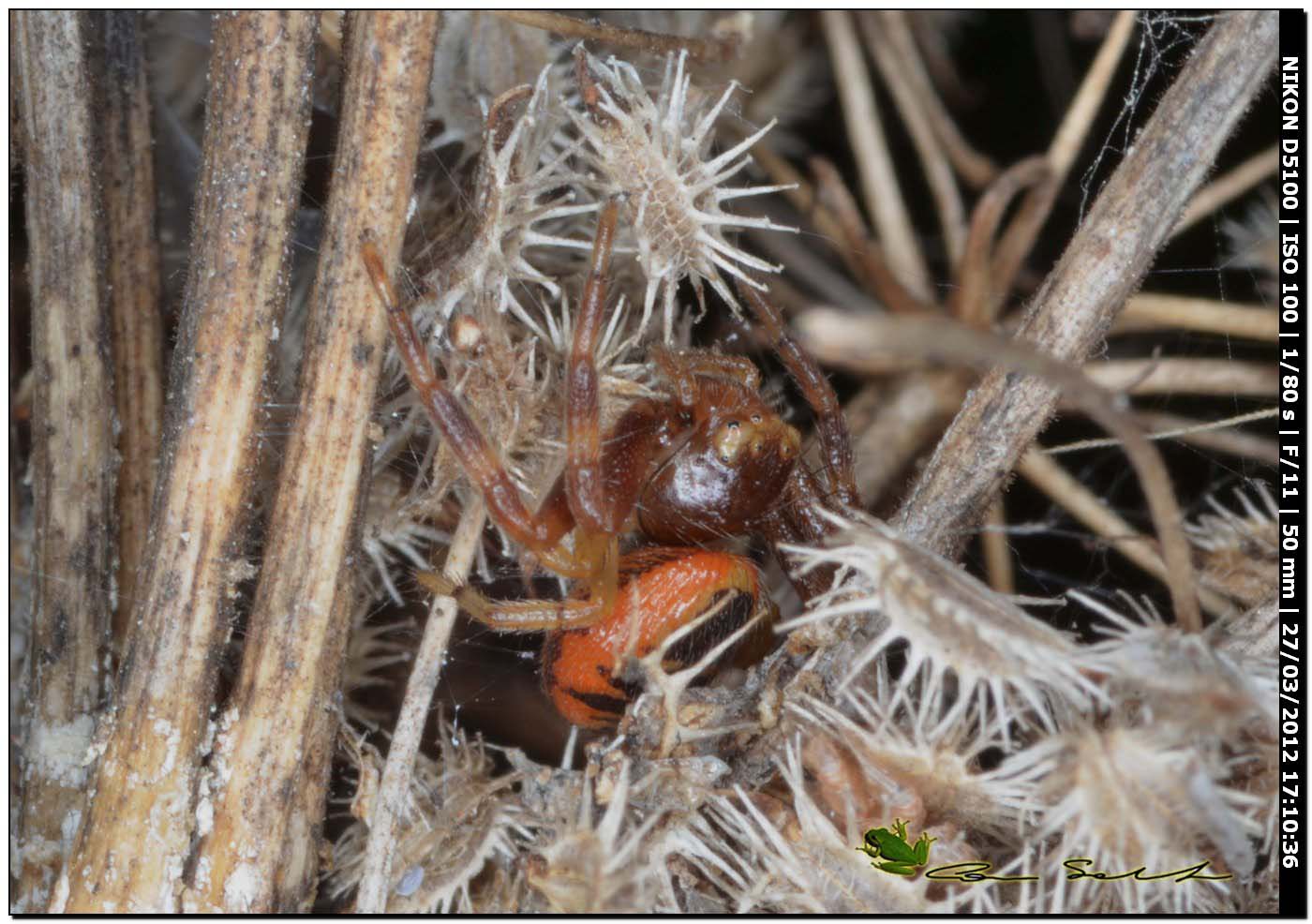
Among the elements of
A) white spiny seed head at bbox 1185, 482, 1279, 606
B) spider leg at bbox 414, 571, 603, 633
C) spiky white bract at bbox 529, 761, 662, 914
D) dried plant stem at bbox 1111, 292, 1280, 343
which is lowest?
spiky white bract at bbox 529, 761, 662, 914

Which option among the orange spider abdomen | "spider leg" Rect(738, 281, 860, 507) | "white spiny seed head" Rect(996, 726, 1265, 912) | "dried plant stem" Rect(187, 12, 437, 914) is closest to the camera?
"white spiny seed head" Rect(996, 726, 1265, 912)

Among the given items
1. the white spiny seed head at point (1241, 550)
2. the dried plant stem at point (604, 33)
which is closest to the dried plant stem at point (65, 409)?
the dried plant stem at point (604, 33)

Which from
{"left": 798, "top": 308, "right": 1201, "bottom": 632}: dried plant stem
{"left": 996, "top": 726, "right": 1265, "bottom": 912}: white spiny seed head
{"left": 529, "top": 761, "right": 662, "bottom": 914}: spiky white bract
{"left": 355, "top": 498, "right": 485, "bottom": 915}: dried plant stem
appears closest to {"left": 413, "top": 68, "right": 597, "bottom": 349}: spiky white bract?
{"left": 355, "top": 498, "right": 485, "bottom": 915}: dried plant stem

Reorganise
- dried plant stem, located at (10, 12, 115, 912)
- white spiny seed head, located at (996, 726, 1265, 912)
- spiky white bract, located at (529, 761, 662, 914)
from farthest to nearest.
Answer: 1. dried plant stem, located at (10, 12, 115, 912)
2. spiky white bract, located at (529, 761, 662, 914)
3. white spiny seed head, located at (996, 726, 1265, 912)

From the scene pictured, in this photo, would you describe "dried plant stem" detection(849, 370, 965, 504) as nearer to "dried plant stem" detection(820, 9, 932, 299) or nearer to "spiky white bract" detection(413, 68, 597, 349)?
"dried plant stem" detection(820, 9, 932, 299)

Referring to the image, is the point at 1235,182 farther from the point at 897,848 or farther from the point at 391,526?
the point at 391,526

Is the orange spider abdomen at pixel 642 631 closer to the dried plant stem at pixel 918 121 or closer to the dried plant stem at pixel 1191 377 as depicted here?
the dried plant stem at pixel 1191 377
